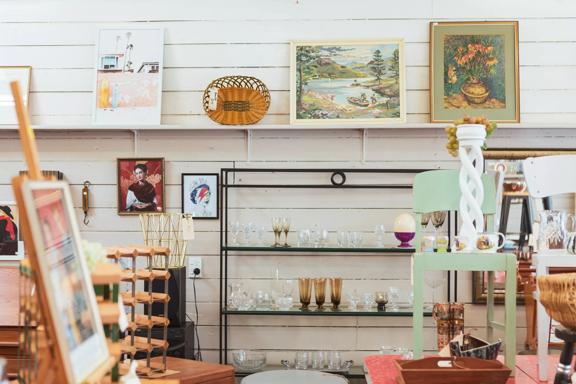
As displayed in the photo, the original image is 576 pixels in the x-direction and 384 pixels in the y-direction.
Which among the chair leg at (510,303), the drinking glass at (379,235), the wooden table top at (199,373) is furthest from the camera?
the drinking glass at (379,235)

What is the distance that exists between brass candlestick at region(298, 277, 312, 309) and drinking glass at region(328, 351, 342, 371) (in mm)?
299

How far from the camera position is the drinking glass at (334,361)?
3.81m

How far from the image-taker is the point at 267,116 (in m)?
4.17

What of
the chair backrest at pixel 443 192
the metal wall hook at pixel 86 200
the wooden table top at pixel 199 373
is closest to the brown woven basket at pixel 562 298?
the chair backrest at pixel 443 192

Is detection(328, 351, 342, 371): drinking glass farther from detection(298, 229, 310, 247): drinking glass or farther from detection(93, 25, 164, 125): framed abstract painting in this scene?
detection(93, 25, 164, 125): framed abstract painting

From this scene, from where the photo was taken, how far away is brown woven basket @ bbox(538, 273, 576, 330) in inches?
69.2

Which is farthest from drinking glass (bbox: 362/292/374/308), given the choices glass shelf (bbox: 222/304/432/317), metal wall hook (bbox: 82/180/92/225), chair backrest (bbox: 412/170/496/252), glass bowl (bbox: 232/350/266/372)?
metal wall hook (bbox: 82/180/92/225)

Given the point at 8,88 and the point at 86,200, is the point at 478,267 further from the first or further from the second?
the point at 8,88

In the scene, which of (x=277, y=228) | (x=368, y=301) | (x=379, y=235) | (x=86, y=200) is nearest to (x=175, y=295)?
(x=277, y=228)

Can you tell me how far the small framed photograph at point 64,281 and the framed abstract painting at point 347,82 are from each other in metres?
2.94

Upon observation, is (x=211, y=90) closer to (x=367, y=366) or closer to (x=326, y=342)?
(x=326, y=342)

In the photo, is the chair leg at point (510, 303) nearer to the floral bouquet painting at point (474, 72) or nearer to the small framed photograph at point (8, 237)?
the floral bouquet painting at point (474, 72)

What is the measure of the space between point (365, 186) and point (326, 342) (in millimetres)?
950

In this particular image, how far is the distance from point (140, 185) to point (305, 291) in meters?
1.18
